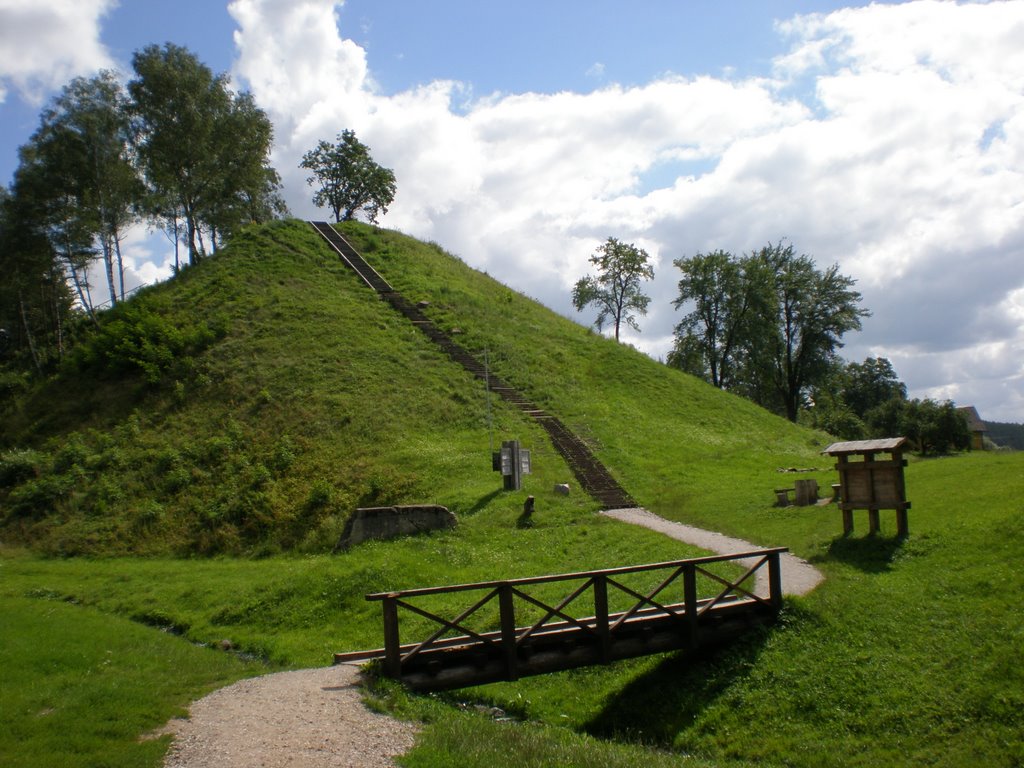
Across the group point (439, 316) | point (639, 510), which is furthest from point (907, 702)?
point (439, 316)

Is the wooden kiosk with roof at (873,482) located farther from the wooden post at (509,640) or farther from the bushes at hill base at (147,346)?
the bushes at hill base at (147,346)

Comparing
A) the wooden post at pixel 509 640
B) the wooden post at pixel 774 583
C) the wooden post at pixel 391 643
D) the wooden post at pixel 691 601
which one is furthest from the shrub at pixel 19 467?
the wooden post at pixel 774 583

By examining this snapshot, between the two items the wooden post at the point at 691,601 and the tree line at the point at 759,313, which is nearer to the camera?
the wooden post at the point at 691,601

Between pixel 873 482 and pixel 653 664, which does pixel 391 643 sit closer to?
pixel 653 664

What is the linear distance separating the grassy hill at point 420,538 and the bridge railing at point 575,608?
2.39 feet

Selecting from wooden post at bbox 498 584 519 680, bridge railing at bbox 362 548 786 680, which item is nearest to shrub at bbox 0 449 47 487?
bridge railing at bbox 362 548 786 680

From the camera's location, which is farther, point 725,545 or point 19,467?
point 19,467

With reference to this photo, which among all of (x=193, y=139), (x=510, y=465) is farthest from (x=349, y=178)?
(x=510, y=465)

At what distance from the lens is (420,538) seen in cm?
2111

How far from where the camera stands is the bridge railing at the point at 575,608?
11500 mm

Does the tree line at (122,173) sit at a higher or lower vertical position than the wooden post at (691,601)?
higher

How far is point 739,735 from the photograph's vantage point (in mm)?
11391

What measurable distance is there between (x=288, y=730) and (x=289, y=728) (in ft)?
0.18

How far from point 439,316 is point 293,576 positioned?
26664mm
